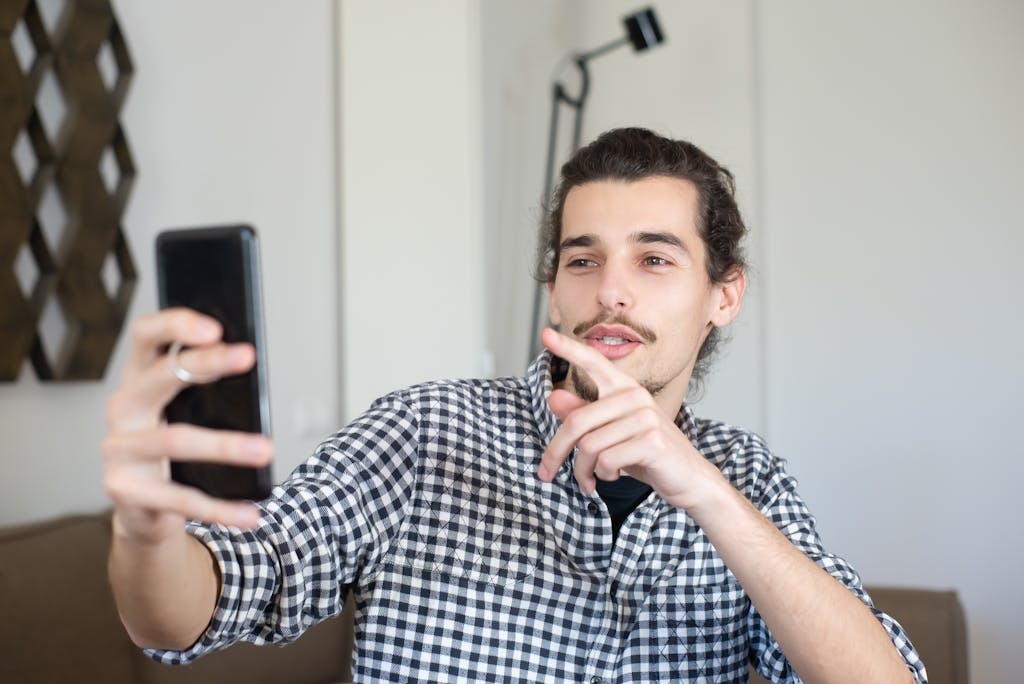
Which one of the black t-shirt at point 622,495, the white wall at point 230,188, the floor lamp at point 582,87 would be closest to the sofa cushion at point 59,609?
the white wall at point 230,188

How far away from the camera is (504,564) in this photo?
1213 millimetres

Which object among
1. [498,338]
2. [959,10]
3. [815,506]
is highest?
[959,10]

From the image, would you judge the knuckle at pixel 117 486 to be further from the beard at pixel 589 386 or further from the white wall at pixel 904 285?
the white wall at pixel 904 285

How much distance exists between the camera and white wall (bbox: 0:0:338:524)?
67.0 inches

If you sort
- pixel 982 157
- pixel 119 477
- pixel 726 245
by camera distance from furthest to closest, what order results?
pixel 982 157
pixel 726 245
pixel 119 477

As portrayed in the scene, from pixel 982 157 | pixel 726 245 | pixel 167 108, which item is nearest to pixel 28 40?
pixel 167 108

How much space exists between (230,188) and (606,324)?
43.4 inches

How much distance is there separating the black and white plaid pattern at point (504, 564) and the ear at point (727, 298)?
1.07 ft

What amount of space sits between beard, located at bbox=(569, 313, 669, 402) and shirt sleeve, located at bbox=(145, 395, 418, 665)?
9.3 inches

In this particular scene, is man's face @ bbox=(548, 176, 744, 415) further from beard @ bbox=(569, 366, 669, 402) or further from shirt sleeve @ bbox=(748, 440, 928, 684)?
shirt sleeve @ bbox=(748, 440, 928, 684)

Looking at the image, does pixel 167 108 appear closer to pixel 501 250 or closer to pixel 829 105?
pixel 501 250

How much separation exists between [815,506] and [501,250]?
3.96 feet

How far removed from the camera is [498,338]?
9.78ft

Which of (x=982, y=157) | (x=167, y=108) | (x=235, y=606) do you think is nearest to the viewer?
(x=235, y=606)
